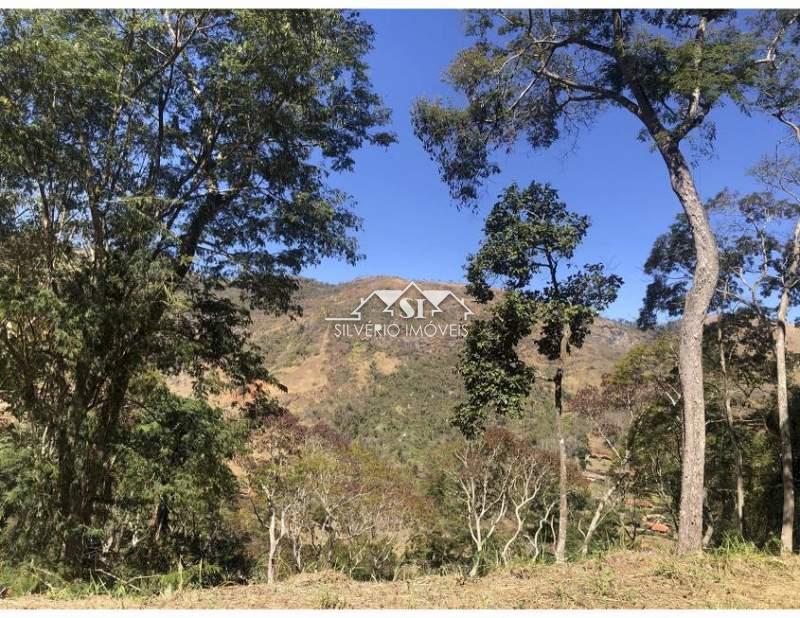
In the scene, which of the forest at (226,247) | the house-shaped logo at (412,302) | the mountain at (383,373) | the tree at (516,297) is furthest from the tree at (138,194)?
the mountain at (383,373)

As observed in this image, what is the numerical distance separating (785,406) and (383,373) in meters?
33.2

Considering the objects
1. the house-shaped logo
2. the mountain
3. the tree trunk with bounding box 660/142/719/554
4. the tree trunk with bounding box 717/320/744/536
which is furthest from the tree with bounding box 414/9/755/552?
the mountain

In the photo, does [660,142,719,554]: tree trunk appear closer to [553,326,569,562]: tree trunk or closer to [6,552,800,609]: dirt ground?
[6,552,800,609]: dirt ground

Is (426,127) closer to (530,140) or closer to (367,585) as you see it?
(530,140)

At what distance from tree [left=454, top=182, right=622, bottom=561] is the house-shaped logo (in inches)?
92.2

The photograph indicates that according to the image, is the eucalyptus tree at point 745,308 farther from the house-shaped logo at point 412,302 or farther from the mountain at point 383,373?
the mountain at point 383,373

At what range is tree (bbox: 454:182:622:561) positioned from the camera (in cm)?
813

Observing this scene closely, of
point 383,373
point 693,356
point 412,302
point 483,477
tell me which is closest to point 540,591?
point 693,356

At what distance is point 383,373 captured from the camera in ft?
135

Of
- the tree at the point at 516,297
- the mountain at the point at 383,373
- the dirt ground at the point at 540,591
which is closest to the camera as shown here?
the dirt ground at the point at 540,591

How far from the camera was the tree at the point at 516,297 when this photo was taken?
8.13m

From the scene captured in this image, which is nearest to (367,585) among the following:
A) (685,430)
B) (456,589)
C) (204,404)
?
Result: (456,589)

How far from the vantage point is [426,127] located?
7504 millimetres

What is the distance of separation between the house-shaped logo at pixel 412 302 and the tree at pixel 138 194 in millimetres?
5143
